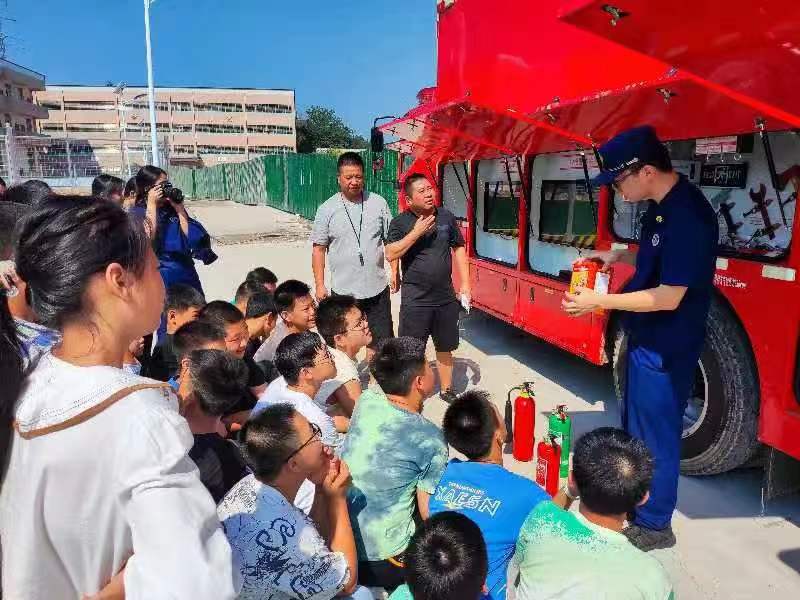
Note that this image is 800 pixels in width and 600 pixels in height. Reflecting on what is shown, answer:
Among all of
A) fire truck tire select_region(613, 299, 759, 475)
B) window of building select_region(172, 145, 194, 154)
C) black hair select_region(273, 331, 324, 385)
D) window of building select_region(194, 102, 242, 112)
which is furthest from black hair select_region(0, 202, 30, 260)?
window of building select_region(194, 102, 242, 112)

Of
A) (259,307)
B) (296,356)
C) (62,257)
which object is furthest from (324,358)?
(62,257)

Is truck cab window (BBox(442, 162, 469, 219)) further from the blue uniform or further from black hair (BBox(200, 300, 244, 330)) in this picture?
the blue uniform

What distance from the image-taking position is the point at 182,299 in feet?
11.7

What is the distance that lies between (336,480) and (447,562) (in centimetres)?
59

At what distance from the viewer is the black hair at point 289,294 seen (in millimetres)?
3828

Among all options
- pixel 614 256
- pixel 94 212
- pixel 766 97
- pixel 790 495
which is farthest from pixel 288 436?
pixel 790 495

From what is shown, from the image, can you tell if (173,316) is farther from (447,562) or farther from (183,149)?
(183,149)

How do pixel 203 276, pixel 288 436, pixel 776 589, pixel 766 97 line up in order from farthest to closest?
pixel 203 276
pixel 776 589
pixel 766 97
pixel 288 436

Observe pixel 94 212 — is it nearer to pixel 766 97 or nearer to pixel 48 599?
pixel 48 599

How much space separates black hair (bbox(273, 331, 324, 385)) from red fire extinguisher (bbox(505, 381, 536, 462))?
1.33 m

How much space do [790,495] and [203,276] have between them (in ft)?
29.2

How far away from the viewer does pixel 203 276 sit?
394 inches

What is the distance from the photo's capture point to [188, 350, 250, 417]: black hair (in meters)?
2.39

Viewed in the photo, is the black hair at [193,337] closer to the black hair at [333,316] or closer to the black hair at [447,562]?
the black hair at [333,316]
